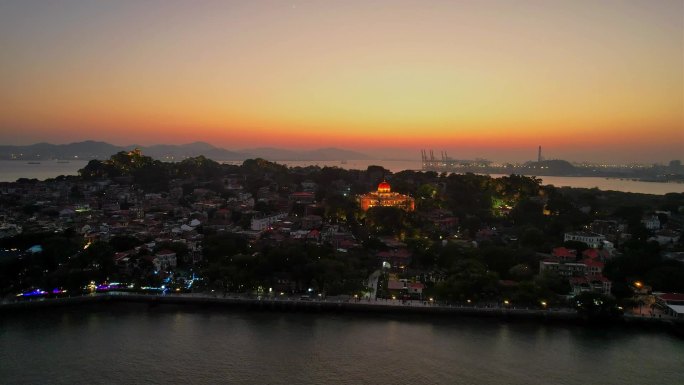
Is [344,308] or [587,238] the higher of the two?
[587,238]

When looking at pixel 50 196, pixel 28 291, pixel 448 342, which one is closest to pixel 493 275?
pixel 448 342

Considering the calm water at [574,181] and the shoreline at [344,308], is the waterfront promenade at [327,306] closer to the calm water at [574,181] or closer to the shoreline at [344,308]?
the shoreline at [344,308]

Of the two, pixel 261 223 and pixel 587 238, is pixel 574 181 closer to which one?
pixel 587 238

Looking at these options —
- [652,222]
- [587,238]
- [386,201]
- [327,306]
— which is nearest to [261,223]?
[386,201]

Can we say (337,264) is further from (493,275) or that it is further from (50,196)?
(50,196)

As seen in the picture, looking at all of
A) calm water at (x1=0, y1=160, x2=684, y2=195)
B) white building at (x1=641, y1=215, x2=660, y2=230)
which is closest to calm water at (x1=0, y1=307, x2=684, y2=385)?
white building at (x1=641, y1=215, x2=660, y2=230)
